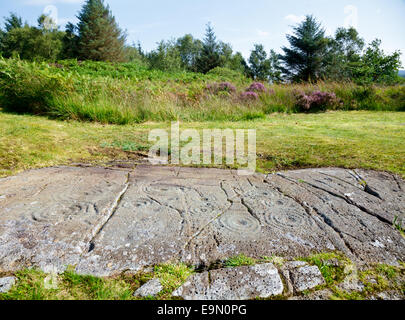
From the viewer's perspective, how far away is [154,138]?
11.4 feet

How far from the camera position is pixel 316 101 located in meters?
7.44

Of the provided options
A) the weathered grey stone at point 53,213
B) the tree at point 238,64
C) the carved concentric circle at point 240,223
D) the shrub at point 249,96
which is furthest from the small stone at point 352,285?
the tree at point 238,64

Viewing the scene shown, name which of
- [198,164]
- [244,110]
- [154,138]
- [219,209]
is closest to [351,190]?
[219,209]

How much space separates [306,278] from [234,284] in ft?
0.98

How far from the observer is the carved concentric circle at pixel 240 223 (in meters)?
1.33

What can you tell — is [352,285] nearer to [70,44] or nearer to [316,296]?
[316,296]

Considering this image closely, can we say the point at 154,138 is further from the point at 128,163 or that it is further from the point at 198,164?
the point at 198,164

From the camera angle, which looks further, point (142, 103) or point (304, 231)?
point (142, 103)

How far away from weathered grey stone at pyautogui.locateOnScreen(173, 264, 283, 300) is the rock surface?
92 mm

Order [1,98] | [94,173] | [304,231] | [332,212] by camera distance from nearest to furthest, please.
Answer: [304,231] < [332,212] < [94,173] < [1,98]

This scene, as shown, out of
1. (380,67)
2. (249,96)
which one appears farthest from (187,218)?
(380,67)

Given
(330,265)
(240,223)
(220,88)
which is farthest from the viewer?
(220,88)

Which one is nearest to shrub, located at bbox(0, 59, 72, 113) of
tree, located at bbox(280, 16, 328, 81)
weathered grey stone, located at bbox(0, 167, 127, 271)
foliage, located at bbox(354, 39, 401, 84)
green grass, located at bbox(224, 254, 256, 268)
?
weathered grey stone, located at bbox(0, 167, 127, 271)

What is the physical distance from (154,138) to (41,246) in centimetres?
245
